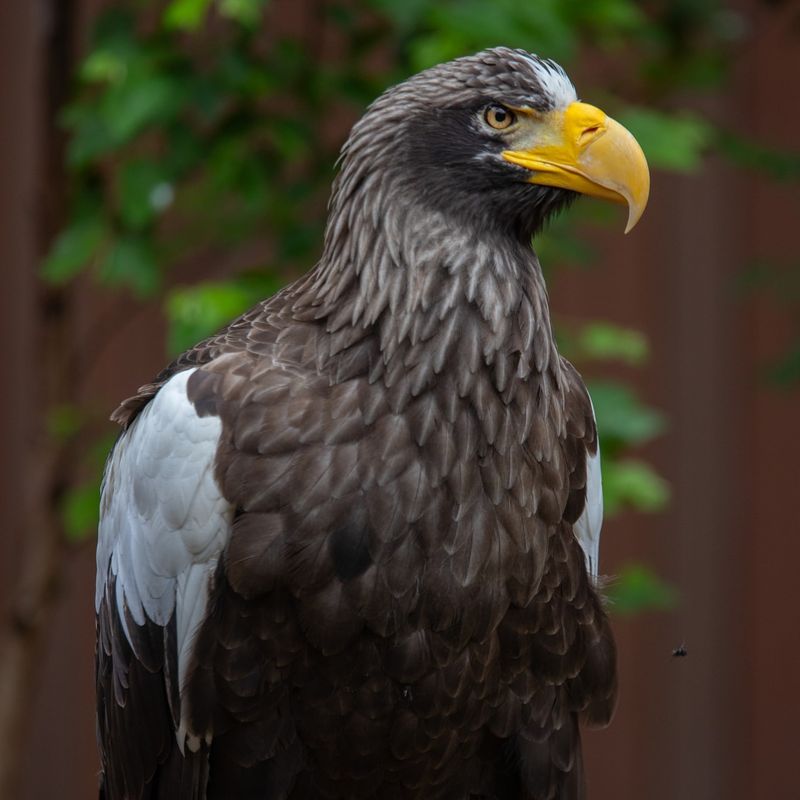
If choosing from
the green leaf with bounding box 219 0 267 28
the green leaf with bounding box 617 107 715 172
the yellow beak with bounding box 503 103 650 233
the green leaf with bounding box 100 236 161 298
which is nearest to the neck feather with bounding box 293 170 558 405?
the yellow beak with bounding box 503 103 650 233

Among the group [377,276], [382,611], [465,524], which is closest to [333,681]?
[382,611]

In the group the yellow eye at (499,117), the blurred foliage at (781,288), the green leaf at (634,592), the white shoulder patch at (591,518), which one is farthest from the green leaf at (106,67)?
the blurred foliage at (781,288)

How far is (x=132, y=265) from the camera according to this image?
3742 millimetres

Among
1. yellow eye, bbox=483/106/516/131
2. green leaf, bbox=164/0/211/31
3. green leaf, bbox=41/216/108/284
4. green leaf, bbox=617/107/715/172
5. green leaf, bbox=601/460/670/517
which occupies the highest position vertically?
green leaf, bbox=164/0/211/31

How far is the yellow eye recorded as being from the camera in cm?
273

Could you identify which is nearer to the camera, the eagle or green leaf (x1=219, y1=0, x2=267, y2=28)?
the eagle

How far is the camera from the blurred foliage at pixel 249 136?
3.49 m

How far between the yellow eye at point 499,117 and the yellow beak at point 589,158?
5 centimetres

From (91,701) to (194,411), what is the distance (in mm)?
2863

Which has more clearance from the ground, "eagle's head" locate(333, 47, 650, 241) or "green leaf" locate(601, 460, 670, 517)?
"eagle's head" locate(333, 47, 650, 241)

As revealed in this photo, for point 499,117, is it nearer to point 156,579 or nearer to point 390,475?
point 390,475

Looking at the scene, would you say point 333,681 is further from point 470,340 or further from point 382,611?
point 470,340

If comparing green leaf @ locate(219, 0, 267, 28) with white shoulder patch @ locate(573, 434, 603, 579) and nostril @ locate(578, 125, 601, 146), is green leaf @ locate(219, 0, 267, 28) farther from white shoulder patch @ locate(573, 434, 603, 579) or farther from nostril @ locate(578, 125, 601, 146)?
white shoulder patch @ locate(573, 434, 603, 579)

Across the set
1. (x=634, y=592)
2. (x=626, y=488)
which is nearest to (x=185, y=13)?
(x=626, y=488)
